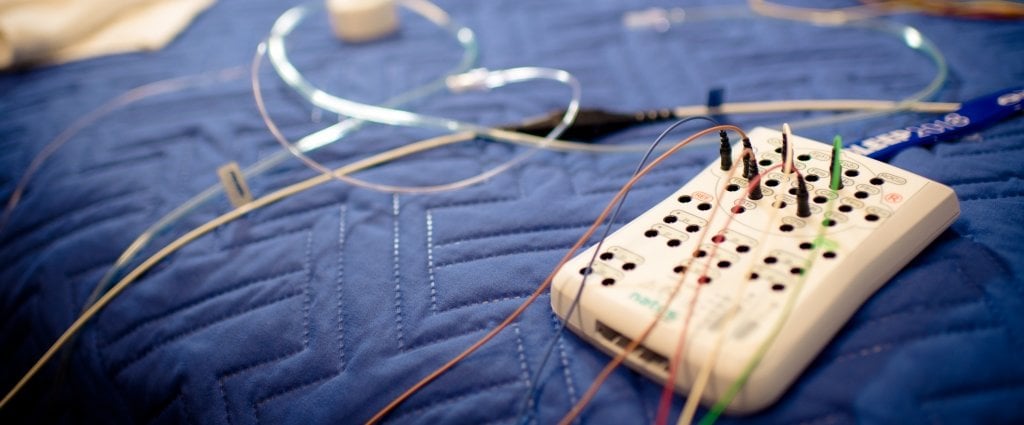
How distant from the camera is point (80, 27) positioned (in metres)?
1.02

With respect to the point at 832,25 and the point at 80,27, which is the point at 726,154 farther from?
the point at 80,27

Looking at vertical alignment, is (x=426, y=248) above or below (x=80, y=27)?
below

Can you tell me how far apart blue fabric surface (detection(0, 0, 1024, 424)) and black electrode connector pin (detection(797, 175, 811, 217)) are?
0.07m

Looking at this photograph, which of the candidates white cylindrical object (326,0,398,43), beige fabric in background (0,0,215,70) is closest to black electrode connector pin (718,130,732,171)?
white cylindrical object (326,0,398,43)

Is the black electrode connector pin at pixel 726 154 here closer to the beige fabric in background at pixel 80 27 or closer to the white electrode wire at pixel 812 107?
the white electrode wire at pixel 812 107

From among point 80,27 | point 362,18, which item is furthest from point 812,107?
point 80,27

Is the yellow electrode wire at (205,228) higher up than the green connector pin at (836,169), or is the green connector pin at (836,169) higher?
the green connector pin at (836,169)

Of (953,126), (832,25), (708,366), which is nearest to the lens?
(708,366)

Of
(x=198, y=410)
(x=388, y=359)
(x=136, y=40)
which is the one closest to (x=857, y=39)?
(x=388, y=359)

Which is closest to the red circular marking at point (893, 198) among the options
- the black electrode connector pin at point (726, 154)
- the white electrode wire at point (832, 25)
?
the black electrode connector pin at point (726, 154)

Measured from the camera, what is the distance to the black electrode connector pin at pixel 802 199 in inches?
17.2

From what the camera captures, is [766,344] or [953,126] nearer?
[766,344]

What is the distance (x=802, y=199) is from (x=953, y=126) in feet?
0.87

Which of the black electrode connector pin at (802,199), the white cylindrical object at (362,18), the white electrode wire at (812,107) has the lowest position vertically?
the white electrode wire at (812,107)
